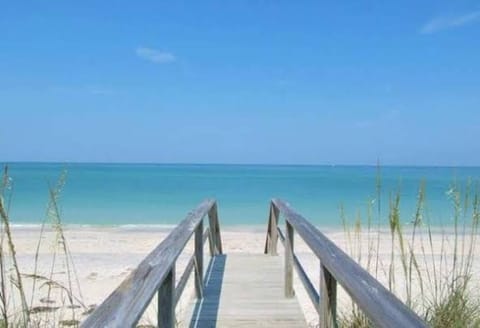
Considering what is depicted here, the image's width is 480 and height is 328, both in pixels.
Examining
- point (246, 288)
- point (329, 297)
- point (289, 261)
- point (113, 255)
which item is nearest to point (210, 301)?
point (246, 288)

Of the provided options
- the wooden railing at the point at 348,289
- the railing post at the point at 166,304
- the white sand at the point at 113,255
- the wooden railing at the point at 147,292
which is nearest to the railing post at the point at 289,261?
the wooden railing at the point at 348,289

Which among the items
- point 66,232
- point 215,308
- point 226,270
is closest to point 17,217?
point 66,232

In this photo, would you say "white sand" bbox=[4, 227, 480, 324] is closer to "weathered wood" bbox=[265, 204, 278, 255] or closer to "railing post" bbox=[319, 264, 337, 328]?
"weathered wood" bbox=[265, 204, 278, 255]

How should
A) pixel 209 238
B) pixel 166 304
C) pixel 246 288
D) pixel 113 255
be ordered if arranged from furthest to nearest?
pixel 113 255 < pixel 209 238 < pixel 246 288 < pixel 166 304

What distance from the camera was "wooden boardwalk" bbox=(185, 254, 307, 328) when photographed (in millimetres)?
3900

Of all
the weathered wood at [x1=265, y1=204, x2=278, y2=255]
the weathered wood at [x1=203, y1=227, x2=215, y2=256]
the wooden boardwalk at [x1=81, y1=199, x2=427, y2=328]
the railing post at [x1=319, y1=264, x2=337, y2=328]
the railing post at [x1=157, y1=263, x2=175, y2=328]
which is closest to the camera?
the wooden boardwalk at [x1=81, y1=199, x2=427, y2=328]

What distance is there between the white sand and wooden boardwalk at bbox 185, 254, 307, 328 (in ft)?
2.91

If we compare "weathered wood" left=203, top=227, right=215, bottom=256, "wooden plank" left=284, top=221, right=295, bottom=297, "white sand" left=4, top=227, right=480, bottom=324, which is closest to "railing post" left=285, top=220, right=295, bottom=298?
"wooden plank" left=284, top=221, right=295, bottom=297

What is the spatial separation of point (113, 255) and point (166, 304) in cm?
1050

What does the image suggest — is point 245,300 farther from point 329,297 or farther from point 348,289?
point 348,289

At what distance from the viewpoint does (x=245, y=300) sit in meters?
4.56

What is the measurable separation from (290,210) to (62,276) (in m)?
6.20

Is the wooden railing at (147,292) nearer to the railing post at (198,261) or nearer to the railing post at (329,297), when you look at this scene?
the railing post at (329,297)

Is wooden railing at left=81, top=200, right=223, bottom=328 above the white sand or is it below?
above
